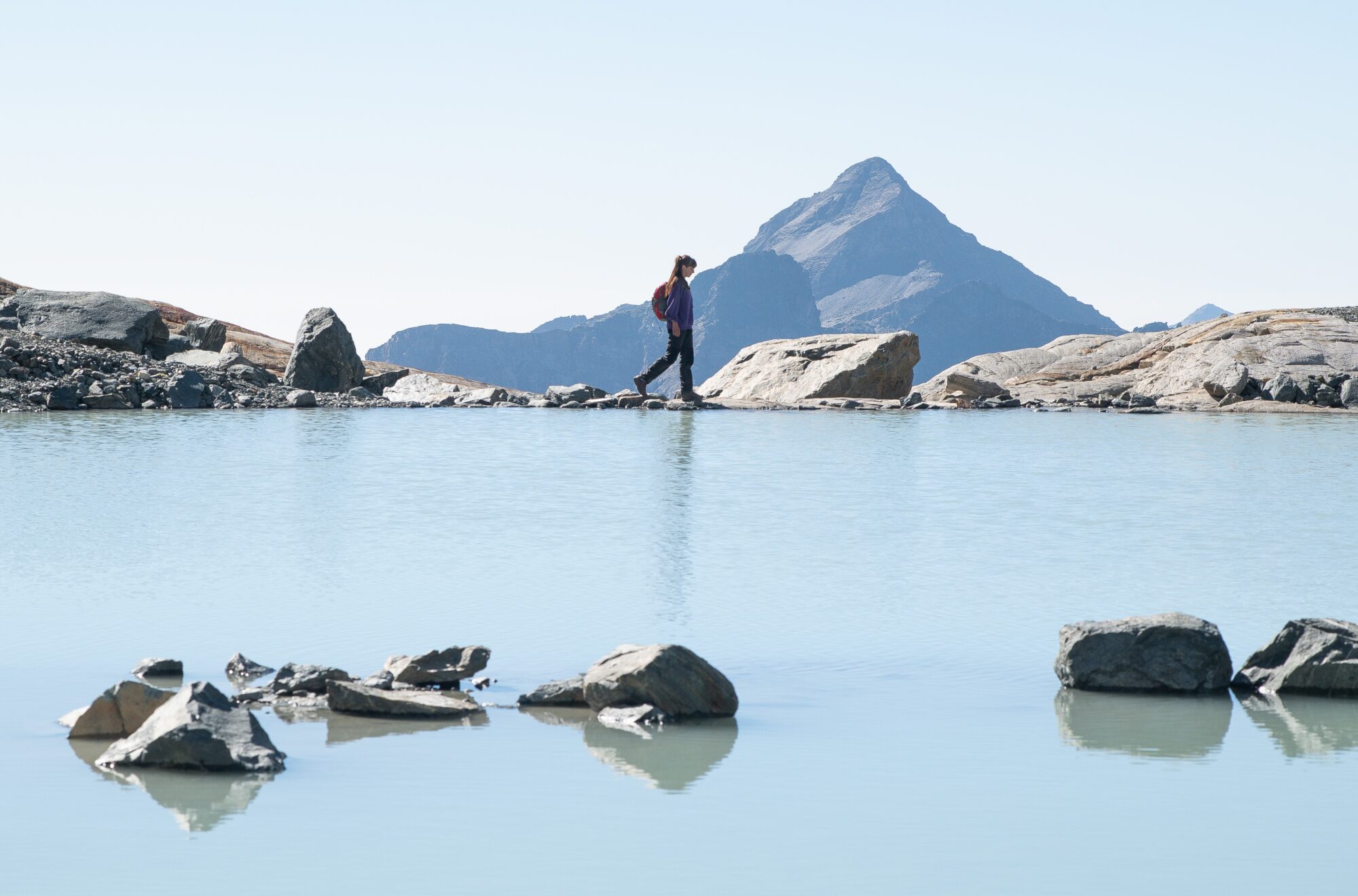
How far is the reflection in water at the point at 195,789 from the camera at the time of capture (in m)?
4.81

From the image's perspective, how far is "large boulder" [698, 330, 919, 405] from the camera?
1219 inches

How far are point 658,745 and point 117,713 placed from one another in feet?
6.99

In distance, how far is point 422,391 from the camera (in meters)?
33.1

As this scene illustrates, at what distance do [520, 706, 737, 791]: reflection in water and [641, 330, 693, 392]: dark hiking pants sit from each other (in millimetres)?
18171

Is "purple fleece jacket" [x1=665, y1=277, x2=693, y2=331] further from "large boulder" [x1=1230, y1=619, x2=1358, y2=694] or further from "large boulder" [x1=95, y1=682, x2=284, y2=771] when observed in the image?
"large boulder" [x1=95, y1=682, x2=284, y2=771]

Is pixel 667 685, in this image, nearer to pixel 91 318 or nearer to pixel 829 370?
pixel 829 370

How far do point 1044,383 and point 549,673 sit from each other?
3109 cm

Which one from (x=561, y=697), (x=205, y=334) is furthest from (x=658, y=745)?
(x=205, y=334)

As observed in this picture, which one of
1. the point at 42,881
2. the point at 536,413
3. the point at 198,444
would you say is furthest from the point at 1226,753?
the point at 536,413

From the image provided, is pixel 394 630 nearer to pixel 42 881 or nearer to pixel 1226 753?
pixel 42 881

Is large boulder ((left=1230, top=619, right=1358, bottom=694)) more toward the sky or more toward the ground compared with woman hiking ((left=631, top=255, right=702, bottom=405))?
more toward the ground

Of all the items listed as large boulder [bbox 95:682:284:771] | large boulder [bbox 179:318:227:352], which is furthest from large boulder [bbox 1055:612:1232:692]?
large boulder [bbox 179:318:227:352]

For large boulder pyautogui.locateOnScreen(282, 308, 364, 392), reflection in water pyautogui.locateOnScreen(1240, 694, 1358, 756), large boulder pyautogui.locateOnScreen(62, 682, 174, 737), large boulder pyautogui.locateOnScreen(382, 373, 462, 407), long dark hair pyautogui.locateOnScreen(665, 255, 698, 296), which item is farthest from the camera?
large boulder pyautogui.locateOnScreen(282, 308, 364, 392)

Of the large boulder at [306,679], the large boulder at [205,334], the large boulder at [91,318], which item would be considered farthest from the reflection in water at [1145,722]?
the large boulder at [205,334]
